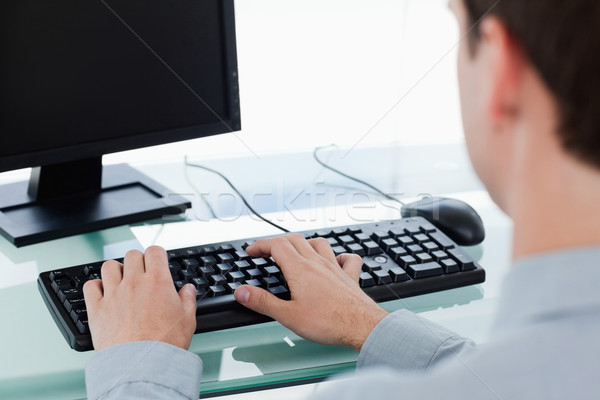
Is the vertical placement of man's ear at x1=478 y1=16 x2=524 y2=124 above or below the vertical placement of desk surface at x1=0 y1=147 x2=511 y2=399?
above

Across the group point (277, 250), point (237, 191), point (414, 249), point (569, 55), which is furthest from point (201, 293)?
point (569, 55)

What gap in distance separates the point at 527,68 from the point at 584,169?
0.09 metres

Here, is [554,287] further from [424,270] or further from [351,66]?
[351,66]

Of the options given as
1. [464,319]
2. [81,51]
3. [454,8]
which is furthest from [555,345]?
[81,51]

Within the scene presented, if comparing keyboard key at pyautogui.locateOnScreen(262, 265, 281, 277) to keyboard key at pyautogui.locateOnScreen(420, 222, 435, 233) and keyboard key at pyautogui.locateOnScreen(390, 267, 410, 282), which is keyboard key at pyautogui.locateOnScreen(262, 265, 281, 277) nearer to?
keyboard key at pyautogui.locateOnScreen(390, 267, 410, 282)

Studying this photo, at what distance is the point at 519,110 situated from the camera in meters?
0.57

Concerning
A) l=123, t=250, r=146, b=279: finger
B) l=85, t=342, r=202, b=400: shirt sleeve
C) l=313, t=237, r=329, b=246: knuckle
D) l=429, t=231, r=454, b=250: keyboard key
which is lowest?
l=85, t=342, r=202, b=400: shirt sleeve

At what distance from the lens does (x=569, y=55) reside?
0.53 meters

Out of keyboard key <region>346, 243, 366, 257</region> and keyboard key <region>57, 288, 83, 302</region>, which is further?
keyboard key <region>346, 243, 366, 257</region>

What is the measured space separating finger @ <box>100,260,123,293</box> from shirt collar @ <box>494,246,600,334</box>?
0.49m

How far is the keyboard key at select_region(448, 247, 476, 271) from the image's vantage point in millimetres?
1036

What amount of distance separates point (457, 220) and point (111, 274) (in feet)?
1.79

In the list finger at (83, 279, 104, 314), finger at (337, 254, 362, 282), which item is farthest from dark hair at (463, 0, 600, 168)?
finger at (83, 279, 104, 314)

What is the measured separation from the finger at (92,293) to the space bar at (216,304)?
12 cm
